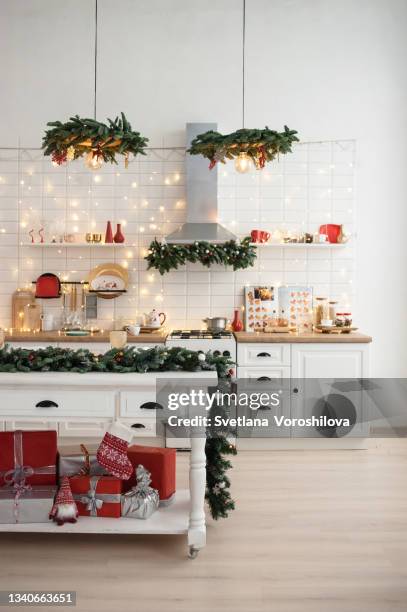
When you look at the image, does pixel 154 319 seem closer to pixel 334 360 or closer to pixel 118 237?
pixel 118 237

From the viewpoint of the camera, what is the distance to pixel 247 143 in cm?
331

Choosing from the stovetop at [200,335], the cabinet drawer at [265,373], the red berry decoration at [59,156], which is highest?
the red berry decoration at [59,156]

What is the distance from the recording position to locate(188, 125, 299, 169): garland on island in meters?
3.24

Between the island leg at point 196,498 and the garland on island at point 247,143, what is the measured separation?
159 cm

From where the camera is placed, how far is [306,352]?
4785 millimetres

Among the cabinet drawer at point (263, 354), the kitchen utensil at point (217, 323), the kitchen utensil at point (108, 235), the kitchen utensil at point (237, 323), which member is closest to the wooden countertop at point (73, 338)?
the kitchen utensil at point (217, 323)

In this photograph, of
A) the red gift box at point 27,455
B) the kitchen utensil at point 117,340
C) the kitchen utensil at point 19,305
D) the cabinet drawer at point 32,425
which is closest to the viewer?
the red gift box at point 27,455

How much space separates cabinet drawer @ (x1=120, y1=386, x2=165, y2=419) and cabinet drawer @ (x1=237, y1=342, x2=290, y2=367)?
2.03m

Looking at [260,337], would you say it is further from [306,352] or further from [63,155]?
[63,155]

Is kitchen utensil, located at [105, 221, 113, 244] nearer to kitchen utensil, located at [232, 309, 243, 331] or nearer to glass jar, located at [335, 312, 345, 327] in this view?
kitchen utensil, located at [232, 309, 243, 331]

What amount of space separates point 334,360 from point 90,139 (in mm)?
2667

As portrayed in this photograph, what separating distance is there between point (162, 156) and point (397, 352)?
2.76 m

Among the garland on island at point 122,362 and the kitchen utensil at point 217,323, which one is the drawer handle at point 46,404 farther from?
the kitchen utensil at point 217,323

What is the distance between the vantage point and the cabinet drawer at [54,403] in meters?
2.83
